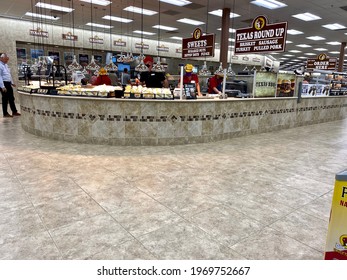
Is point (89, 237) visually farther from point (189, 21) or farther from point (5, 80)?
point (189, 21)

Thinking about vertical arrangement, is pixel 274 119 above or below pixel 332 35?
below

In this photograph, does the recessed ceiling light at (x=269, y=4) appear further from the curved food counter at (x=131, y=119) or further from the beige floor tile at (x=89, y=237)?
the beige floor tile at (x=89, y=237)

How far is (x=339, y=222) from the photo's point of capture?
1.52 metres

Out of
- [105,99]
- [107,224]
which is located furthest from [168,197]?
[105,99]

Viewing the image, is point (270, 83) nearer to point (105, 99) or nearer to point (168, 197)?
point (105, 99)

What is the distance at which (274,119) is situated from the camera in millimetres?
7574

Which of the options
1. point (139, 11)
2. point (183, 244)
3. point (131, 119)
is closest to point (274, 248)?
point (183, 244)

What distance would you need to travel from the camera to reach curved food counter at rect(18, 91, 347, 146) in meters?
5.27

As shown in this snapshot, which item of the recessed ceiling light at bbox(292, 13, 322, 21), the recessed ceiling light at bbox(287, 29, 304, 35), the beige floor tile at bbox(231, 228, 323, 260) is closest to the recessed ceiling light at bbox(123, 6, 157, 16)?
the recessed ceiling light at bbox(292, 13, 322, 21)

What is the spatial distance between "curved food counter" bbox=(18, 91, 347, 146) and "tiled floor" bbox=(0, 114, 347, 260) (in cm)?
33

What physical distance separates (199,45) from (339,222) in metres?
7.80

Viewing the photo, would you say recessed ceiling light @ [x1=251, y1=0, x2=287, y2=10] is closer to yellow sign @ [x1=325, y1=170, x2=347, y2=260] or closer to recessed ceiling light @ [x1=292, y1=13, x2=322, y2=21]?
recessed ceiling light @ [x1=292, y1=13, x2=322, y2=21]

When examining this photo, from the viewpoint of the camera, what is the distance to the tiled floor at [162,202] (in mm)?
2186
